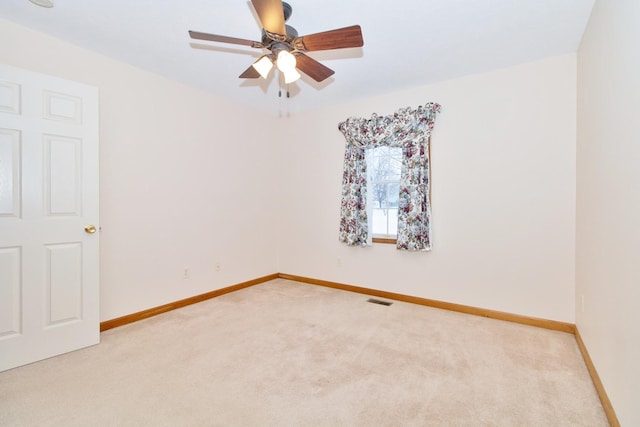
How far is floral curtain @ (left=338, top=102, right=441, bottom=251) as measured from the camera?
Result: 3.40 meters

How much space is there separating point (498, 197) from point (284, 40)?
2.48 meters

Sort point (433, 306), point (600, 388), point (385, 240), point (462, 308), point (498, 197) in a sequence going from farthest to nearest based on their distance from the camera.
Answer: point (385, 240) → point (433, 306) → point (462, 308) → point (498, 197) → point (600, 388)

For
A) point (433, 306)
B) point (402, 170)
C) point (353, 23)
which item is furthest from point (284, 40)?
point (433, 306)

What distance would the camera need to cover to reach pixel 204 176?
372cm

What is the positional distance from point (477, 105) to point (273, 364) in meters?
3.09

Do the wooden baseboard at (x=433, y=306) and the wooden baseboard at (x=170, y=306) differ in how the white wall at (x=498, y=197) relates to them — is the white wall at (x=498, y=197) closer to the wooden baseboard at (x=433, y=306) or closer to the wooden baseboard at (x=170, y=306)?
the wooden baseboard at (x=433, y=306)

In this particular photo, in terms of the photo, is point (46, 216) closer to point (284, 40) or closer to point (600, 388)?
point (284, 40)

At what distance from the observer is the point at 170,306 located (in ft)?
10.9

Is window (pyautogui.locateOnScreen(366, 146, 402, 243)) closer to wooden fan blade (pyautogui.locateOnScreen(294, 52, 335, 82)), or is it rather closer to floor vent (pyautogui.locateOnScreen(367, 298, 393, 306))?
floor vent (pyautogui.locateOnScreen(367, 298, 393, 306))

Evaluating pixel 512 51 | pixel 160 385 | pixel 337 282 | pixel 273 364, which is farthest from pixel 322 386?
pixel 512 51

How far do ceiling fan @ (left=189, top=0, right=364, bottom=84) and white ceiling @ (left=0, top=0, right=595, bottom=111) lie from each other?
1.07ft

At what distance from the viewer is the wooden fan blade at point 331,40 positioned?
1.82 meters

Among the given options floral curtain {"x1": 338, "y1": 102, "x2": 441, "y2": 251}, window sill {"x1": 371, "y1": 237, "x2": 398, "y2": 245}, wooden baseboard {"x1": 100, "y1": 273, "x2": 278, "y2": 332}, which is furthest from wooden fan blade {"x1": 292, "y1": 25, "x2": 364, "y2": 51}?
wooden baseboard {"x1": 100, "y1": 273, "x2": 278, "y2": 332}

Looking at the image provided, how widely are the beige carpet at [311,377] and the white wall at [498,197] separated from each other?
436mm
